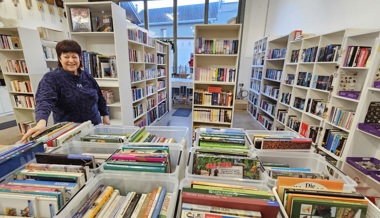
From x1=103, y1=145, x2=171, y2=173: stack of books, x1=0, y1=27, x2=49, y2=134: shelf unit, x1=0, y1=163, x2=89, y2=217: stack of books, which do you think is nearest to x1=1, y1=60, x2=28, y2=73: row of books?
x1=0, y1=27, x2=49, y2=134: shelf unit

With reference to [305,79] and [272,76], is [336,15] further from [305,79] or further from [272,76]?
[272,76]

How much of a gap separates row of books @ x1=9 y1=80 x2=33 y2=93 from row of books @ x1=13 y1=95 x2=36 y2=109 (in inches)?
4.8

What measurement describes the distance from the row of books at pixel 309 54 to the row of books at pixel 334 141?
46.1 inches

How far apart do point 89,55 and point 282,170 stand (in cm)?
267

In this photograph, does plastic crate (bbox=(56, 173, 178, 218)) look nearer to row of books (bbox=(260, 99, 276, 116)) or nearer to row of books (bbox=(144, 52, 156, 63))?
row of books (bbox=(144, 52, 156, 63))

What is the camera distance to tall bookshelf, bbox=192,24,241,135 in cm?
274

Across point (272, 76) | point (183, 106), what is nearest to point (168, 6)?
point (183, 106)

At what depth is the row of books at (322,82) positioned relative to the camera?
7.59 ft

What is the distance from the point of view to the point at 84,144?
97cm

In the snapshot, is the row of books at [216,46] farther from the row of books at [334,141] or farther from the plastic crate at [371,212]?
the plastic crate at [371,212]

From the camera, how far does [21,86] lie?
3057mm

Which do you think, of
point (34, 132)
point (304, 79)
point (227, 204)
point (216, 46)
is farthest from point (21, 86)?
point (304, 79)

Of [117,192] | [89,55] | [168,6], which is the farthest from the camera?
[168,6]

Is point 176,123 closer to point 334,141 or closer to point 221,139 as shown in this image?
point 334,141
